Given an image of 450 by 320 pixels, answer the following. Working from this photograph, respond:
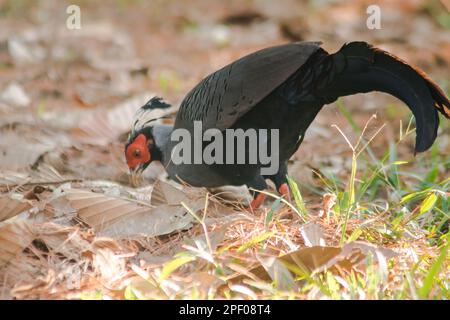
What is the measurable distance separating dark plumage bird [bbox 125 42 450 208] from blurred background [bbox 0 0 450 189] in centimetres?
40

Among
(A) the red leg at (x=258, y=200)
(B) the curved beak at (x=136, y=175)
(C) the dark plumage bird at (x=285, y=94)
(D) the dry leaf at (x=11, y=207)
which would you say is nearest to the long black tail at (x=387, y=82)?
(C) the dark plumage bird at (x=285, y=94)

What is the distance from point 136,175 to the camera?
425cm

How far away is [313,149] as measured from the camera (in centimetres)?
500

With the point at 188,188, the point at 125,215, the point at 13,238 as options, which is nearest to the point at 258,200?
the point at 188,188

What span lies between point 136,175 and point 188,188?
536mm

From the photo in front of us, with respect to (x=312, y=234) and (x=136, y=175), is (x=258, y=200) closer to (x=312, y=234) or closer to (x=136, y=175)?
(x=136, y=175)

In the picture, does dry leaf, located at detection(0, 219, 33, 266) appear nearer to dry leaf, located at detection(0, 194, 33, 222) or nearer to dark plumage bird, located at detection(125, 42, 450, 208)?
dry leaf, located at detection(0, 194, 33, 222)

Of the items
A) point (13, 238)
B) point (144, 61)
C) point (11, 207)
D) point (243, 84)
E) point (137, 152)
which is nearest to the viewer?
point (13, 238)

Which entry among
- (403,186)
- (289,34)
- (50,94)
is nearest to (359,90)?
(403,186)

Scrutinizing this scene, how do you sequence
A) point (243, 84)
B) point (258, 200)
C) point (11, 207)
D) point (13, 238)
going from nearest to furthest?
point (13, 238), point (11, 207), point (243, 84), point (258, 200)

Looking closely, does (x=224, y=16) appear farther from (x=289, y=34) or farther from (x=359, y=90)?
(x=359, y=90)

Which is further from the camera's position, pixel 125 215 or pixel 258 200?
pixel 258 200

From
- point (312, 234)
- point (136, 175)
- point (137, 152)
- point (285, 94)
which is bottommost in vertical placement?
point (312, 234)

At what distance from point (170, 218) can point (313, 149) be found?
232 cm
